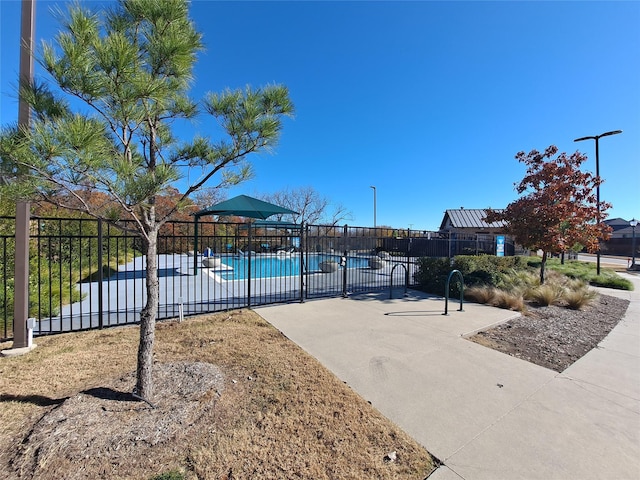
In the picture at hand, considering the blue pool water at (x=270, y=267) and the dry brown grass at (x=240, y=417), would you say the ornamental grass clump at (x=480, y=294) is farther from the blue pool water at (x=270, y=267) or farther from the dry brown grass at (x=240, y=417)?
the dry brown grass at (x=240, y=417)

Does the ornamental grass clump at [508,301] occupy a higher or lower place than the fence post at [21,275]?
lower

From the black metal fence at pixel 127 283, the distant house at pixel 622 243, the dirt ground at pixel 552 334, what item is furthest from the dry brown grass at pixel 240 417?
the distant house at pixel 622 243

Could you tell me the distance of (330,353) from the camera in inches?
153

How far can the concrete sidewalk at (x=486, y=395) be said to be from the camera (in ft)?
6.86

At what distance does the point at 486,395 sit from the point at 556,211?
7.19 m

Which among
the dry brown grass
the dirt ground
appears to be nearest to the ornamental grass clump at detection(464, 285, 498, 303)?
the dirt ground

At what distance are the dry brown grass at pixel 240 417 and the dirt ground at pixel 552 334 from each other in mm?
2870

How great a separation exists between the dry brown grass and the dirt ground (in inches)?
113

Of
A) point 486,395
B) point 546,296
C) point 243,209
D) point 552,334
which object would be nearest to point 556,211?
point 546,296

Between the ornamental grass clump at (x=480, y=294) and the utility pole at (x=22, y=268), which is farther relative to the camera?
the ornamental grass clump at (x=480, y=294)

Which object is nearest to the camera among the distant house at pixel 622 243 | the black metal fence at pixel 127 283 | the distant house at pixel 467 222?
the black metal fence at pixel 127 283

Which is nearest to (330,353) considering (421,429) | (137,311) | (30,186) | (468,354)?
(421,429)

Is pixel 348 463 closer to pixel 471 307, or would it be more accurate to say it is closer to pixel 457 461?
pixel 457 461

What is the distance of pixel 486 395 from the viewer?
2.94m
